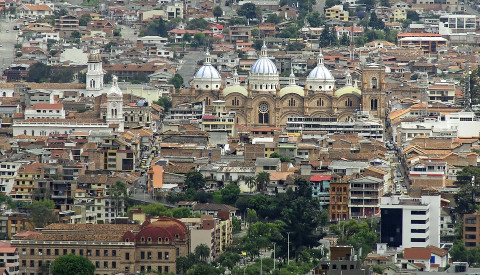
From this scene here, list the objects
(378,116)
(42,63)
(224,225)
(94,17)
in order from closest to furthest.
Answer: (224,225)
(378,116)
(42,63)
(94,17)

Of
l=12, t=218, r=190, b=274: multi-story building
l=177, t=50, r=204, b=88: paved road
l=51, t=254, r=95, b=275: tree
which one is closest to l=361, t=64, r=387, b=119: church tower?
l=177, t=50, r=204, b=88: paved road

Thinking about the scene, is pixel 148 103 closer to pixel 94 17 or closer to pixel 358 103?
pixel 358 103

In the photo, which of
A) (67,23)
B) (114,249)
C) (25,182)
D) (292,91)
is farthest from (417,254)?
(67,23)

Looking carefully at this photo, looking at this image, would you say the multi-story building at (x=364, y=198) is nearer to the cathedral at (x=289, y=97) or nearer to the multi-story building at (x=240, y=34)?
the cathedral at (x=289, y=97)

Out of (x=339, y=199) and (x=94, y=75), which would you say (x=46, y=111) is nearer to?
(x=94, y=75)

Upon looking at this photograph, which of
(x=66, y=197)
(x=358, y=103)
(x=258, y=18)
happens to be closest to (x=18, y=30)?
(x=258, y=18)

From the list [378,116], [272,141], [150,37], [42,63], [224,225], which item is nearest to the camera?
[224,225]

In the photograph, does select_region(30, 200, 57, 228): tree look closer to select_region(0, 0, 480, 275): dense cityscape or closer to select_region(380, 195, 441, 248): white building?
select_region(0, 0, 480, 275): dense cityscape
